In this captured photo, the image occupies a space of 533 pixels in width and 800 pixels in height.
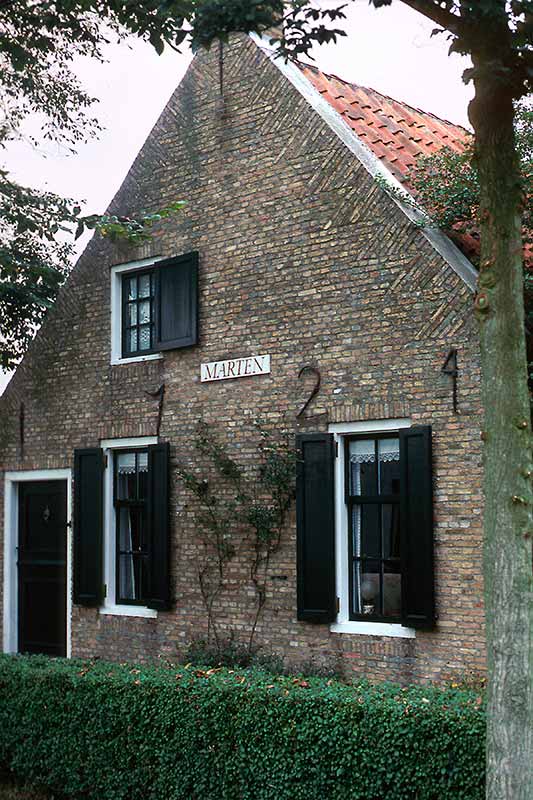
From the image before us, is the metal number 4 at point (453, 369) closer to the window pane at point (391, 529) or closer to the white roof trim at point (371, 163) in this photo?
the white roof trim at point (371, 163)

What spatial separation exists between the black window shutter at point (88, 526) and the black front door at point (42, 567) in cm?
66

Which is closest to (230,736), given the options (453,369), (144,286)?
(453,369)

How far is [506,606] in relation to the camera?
5.35 metres

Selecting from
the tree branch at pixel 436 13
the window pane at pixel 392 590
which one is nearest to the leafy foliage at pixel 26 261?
the window pane at pixel 392 590

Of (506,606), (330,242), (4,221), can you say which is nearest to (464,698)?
(506,606)

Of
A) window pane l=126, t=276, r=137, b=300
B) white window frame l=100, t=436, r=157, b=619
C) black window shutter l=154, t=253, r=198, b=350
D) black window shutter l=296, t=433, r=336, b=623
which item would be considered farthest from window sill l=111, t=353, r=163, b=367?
black window shutter l=296, t=433, r=336, b=623

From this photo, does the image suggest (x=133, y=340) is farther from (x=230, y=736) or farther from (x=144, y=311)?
(x=230, y=736)

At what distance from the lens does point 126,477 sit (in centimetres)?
1353

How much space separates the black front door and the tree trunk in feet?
31.9

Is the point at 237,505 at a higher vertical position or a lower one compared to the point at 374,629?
higher

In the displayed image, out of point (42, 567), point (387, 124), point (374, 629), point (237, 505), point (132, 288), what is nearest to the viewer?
point (374, 629)

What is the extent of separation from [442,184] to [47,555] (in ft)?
24.3

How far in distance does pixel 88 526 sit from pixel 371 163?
18.9 ft

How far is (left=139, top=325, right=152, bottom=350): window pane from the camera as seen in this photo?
13.4 meters
